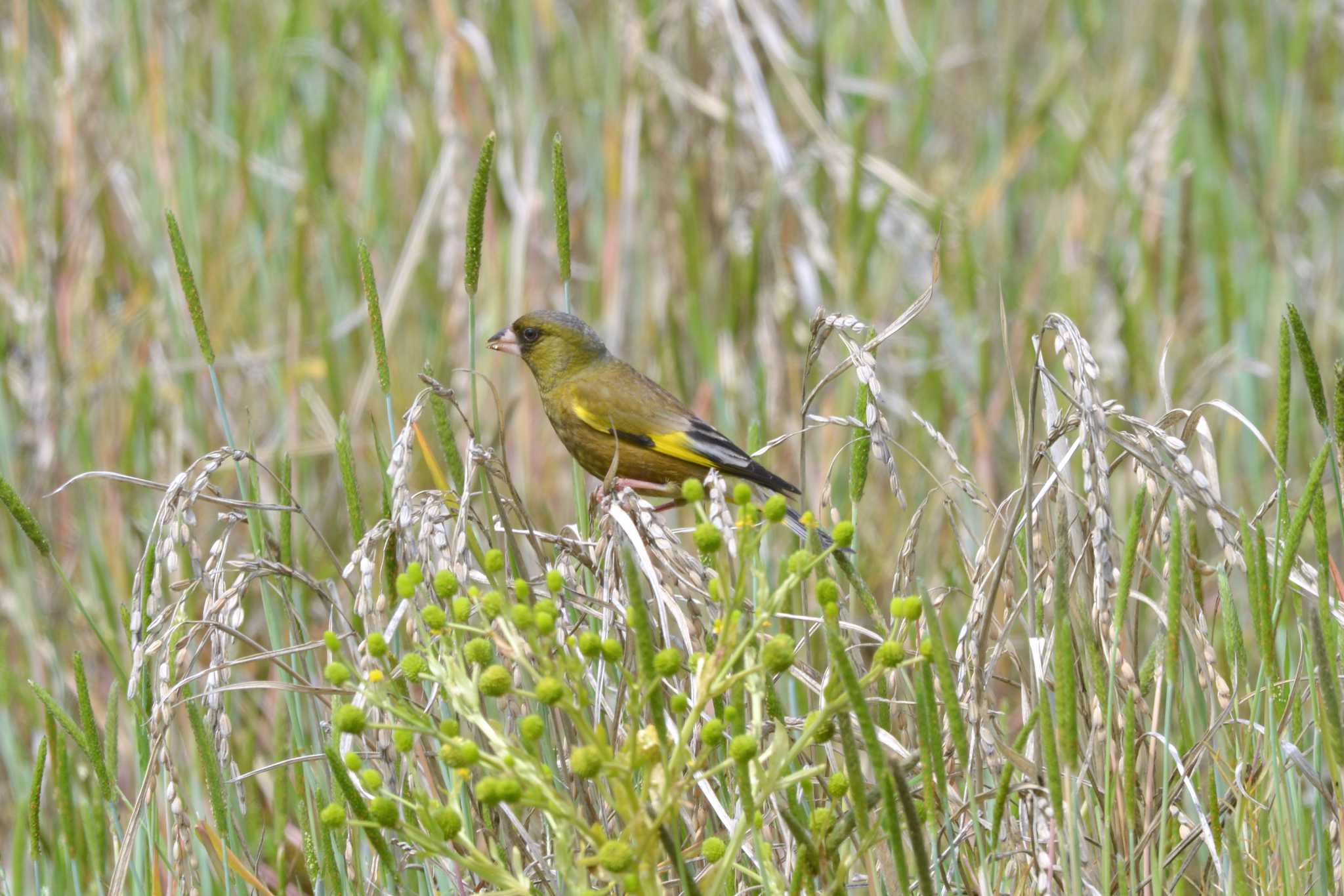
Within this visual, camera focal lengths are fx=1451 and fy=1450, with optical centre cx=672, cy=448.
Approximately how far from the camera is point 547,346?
3.51 m

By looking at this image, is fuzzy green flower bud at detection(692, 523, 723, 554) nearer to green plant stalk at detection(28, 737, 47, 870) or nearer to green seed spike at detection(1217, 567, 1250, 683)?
green seed spike at detection(1217, 567, 1250, 683)

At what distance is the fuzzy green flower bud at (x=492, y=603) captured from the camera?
4.57ft

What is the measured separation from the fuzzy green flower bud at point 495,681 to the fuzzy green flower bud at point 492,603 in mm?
67

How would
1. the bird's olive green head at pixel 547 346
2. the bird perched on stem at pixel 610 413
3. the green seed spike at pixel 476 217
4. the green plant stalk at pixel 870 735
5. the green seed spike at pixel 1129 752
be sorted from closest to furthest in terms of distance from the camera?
the green plant stalk at pixel 870 735 → the green seed spike at pixel 1129 752 → the green seed spike at pixel 476 217 → the bird perched on stem at pixel 610 413 → the bird's olive green head at pixel 547 346

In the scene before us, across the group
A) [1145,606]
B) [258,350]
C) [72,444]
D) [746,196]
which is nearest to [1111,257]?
[746,196]

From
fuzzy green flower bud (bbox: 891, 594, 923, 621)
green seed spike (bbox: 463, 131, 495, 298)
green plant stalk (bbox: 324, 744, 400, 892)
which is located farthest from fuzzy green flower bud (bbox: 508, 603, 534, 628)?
green seed spike (bbox: 463, 131, 495, 298)

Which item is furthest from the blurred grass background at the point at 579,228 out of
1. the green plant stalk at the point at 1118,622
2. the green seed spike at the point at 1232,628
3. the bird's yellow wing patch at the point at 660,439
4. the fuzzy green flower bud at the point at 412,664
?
the fuzzy green flower bud at the point at 412,664

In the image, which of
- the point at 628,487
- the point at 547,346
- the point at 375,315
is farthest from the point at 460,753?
the point at 547,346

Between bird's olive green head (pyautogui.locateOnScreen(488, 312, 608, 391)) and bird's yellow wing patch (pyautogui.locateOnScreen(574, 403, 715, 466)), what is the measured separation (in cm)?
22

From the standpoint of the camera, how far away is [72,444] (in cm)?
405

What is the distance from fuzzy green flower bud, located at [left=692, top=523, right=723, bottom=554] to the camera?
53.1 inches

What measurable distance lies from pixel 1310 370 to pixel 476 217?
40.0 inches

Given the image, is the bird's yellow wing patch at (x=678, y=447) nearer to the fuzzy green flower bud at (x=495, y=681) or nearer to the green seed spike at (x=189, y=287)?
the green seed spike at (x=189, y=287)

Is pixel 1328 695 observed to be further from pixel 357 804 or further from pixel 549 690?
pixel 357 804
